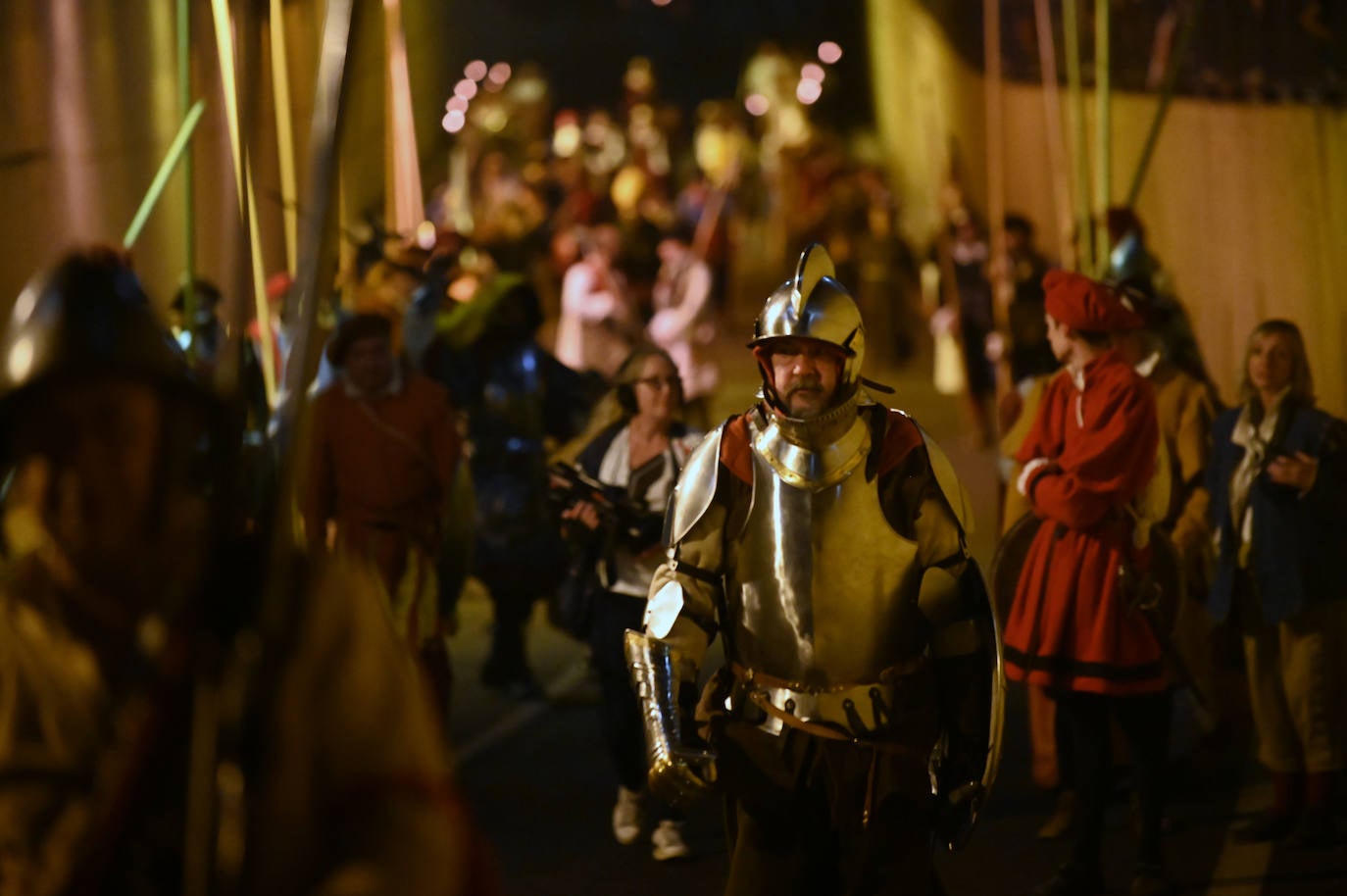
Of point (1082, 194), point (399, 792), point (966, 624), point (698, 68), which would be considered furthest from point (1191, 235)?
point (698, 68)

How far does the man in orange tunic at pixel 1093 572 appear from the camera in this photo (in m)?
6.09

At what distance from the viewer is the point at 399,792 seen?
2402 mm

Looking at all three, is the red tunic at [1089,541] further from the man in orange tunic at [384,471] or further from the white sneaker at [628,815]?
the man in orange tunic at [384,471]

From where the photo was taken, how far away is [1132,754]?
246 inches

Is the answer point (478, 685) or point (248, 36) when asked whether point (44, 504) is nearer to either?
point (248, 36)

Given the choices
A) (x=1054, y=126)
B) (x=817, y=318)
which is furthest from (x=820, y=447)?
(x=1054, y=126)

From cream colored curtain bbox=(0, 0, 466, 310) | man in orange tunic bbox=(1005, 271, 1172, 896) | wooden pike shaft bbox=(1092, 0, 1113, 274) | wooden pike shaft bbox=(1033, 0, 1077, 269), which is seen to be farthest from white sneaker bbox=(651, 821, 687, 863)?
wooden pike shaft bbox=(1033, 0, 1077, 269)

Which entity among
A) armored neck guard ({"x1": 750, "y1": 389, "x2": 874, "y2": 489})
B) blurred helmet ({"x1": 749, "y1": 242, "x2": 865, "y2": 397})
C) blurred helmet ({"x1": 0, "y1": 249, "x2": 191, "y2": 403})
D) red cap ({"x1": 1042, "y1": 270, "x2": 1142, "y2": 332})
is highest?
blurred helmet ({"x1": 0, "y1": 249, "x2": 191, "y2": 403})

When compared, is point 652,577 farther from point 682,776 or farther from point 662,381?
point 682,776

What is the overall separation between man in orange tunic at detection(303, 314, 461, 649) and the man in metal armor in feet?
8.82

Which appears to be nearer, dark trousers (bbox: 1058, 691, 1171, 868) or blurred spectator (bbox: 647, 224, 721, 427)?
dark trousers (bbox: 1058, 691, 1171, 868)

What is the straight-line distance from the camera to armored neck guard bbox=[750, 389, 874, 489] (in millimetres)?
4445

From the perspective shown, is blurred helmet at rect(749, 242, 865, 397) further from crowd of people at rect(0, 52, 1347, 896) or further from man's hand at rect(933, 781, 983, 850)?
man's hand at rect(933, 781, 983, 850)

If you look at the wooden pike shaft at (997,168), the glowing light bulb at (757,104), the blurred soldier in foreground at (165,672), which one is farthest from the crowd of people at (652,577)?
the glowing light bulb at (757,104)
